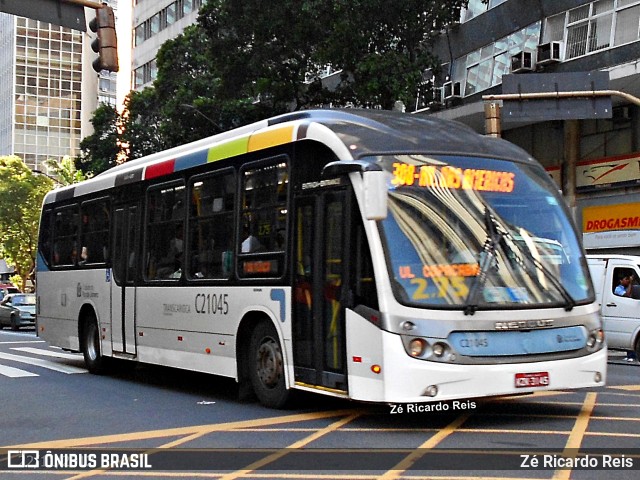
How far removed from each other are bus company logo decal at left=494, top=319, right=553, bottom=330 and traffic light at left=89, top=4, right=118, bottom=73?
6763 millimetres

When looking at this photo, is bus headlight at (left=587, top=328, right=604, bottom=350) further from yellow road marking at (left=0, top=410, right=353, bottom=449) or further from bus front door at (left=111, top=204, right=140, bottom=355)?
bus front door at (left=111, top=204, right=140, bottom=355)

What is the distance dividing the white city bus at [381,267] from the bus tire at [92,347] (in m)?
3.64

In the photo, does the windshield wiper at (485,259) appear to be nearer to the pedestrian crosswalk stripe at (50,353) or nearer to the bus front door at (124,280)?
the bus front door at (124,280)

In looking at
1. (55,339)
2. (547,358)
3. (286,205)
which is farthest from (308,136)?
(55,339)

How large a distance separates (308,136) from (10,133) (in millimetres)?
110408

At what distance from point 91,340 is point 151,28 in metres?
50.0

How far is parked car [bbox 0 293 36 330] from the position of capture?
3788cm

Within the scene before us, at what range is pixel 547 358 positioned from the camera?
31.6 feet

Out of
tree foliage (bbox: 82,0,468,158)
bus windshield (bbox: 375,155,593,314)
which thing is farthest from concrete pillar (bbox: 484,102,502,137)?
bus windshield (bbox: 375,155,593,314)

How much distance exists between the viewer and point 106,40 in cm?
1395

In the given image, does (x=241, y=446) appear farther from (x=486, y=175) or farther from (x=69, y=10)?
(x=69, y=10)

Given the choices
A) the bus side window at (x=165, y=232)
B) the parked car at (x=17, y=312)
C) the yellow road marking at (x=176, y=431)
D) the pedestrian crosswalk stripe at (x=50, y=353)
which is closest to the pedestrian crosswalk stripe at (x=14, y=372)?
the pedestrian crosswalk stripe at (x=50, y=353)

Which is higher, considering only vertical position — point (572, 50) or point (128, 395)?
point (572, 50)

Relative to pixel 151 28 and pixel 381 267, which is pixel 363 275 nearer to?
pixel 381 267
